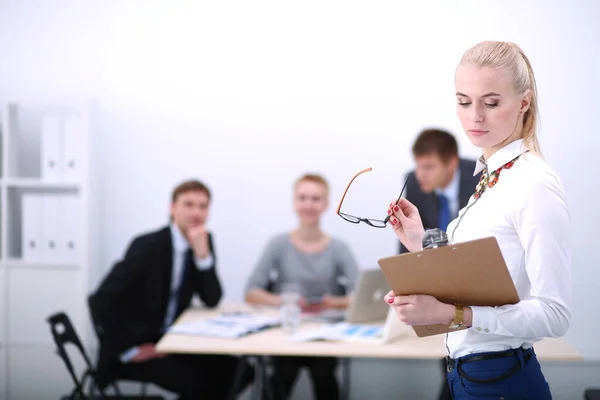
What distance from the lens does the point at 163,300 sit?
11.0ft

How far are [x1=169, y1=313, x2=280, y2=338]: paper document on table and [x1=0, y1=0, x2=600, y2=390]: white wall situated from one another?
1.19 m

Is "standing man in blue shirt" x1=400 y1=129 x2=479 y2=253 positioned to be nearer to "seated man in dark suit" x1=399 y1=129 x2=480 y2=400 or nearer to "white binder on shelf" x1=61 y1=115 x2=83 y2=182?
"seated man in dark suit" x1=399 y1=129 x2=480 y2=400

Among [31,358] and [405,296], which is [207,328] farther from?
[405,296]

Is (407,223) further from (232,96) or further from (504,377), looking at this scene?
(232,96)

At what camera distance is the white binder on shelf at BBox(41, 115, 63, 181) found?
3.68 m

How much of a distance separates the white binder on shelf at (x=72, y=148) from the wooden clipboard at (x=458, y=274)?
2915mm

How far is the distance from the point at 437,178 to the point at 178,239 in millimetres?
1342

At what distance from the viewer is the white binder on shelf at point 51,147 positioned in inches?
145

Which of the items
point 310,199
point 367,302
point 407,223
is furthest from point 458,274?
point 310,199

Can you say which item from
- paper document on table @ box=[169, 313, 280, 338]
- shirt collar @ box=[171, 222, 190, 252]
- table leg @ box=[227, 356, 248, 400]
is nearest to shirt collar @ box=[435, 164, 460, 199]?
paper document on table @ box=[169, 313, 280, 338]

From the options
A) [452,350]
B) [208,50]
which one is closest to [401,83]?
[208,50]

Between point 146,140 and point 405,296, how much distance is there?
3.33 meters

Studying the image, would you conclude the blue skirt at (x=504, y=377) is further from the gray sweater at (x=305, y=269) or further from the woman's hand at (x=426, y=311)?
the gray sweater at (x=305, y=269)

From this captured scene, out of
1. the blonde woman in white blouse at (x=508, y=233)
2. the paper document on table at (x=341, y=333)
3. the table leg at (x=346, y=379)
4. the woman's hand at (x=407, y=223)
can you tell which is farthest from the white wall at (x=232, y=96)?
the blonde woman in white blouse at (x=508, y=233)
